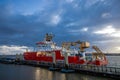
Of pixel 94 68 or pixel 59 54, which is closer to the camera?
pixel 94 68

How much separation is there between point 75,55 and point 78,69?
11.5 meters

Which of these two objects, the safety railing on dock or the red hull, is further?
the red hull

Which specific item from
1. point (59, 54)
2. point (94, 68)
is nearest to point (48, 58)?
point (59, 54)

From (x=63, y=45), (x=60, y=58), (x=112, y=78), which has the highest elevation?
(x=63, y=45)

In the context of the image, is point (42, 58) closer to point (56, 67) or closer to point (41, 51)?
point (41, 51)

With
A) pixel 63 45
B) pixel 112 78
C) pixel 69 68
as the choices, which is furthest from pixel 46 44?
pixel 112 78

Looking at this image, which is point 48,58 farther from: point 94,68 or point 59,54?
point 94,68

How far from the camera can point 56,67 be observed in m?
59.4

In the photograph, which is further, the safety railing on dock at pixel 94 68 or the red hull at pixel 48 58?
the red hull at pixel 48 58

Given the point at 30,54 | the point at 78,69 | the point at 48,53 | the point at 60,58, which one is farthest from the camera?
the point at 30,54

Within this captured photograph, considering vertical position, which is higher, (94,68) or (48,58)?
(48,58)

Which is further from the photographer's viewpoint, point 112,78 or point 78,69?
point 78,69

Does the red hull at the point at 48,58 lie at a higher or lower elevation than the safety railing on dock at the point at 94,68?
higher

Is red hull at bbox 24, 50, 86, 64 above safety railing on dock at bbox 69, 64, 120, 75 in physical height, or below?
above
